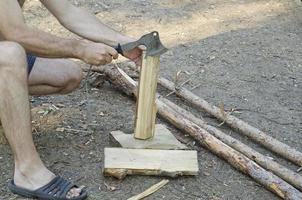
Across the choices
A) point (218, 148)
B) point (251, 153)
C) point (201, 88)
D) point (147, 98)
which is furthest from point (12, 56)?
point (201, 88)

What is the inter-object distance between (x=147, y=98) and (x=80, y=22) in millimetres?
Answer: 626

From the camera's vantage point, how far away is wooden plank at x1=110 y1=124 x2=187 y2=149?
339cm

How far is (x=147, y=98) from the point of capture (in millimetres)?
3348

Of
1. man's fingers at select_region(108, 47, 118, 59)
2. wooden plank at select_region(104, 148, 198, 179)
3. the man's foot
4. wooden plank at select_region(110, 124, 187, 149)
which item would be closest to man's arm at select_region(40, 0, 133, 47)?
man's fingers at select_region(108, 47, 118, 59)

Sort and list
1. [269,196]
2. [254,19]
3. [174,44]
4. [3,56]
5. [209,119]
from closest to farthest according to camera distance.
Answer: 1. [3,56]
2. [269,196]
3. [209,119]
4. [174,44]
5. [254,19]

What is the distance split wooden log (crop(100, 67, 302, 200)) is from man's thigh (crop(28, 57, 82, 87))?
0.60m

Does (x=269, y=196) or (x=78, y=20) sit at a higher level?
(x=78, y=20)

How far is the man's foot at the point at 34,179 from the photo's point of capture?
296 cm

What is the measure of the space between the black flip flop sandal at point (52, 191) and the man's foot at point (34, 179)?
16 millimetres

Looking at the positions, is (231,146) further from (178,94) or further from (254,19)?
(254,19)

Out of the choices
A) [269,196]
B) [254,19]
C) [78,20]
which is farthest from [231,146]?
[254,19]

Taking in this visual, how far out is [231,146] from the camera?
3.51 metres

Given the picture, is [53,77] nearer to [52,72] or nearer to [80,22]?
[52,72]

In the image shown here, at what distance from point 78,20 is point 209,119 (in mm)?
1136
